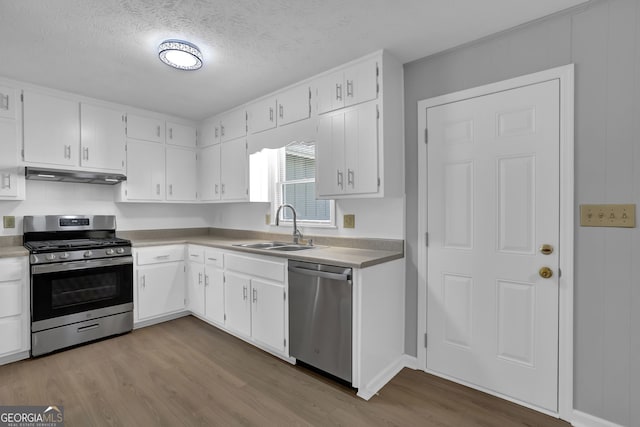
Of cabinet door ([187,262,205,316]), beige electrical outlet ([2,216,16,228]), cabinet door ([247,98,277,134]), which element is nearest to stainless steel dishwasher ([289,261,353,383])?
cabinet door ([187,262,205,316])

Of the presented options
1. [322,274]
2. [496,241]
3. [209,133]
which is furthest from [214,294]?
[496,241]

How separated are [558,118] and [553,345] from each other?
1.40m

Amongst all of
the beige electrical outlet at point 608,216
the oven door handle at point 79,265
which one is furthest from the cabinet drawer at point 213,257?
the beige electrical outlet at point 608,216

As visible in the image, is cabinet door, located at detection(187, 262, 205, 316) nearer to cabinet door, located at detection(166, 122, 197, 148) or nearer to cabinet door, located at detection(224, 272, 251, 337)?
cabinet door, located at detection(224, 272, 251, 337)

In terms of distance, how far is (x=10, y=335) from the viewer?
2.57m

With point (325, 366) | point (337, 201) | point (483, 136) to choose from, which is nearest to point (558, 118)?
point (483, 136)

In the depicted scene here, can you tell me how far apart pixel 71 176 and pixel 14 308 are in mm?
1283

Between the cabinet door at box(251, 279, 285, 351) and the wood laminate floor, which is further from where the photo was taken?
the cabinet door at box(251, 279, 285, 351)

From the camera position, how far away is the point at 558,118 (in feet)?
6.23

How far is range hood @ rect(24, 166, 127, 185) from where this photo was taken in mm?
2918

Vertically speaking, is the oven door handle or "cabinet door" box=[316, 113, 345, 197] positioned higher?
"cabinet door" box=[316, 113, 345, 197]

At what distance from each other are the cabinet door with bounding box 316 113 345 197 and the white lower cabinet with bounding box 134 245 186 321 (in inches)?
79.7

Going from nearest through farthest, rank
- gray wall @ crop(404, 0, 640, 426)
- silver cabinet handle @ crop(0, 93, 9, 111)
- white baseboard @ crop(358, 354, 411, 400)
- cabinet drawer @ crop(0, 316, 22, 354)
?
gray wall @ crop(404, 0, 640, 426), white baseboard @ crop(358, 354, 411, 400), cabinet drawer @ crop(0, 316, 22, 354), silver cabinet handle @ crop(0, 93, 9, 111)

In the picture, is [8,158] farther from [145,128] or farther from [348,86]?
[348,86]
